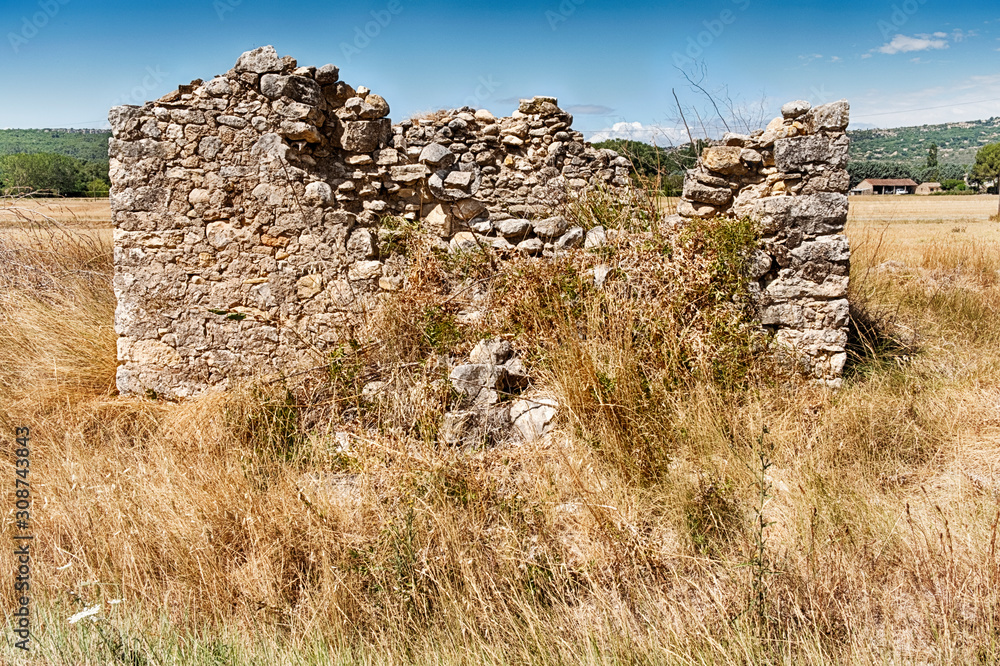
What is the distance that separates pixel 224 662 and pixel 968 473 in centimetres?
395

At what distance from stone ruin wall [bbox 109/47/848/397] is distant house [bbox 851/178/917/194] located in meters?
59.5

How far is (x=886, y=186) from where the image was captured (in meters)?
56.3

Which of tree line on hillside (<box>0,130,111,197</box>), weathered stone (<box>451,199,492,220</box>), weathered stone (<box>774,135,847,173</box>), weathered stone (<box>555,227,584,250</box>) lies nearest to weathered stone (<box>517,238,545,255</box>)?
weathered stone (<box>555,227,584,250</box>)

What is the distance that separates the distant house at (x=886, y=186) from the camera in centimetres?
5631

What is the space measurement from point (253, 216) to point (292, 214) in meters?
0.29

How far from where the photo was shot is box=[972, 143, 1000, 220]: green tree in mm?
63719

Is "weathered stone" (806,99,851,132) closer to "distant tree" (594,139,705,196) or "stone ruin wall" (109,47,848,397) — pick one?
"stone ruin wall" (109,47,848,397)

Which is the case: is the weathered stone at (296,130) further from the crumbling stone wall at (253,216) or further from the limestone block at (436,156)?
the limestone block at (436,156)

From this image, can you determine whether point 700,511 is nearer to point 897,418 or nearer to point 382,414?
point 897,418

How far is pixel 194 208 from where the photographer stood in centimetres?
487

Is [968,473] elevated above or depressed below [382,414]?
below

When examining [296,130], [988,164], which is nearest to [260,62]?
[296,130]

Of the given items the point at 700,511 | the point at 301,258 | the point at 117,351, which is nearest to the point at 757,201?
the point at 700,511

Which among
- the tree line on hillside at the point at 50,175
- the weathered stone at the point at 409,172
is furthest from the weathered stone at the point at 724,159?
the tree line on hillside at the point at 50,175
